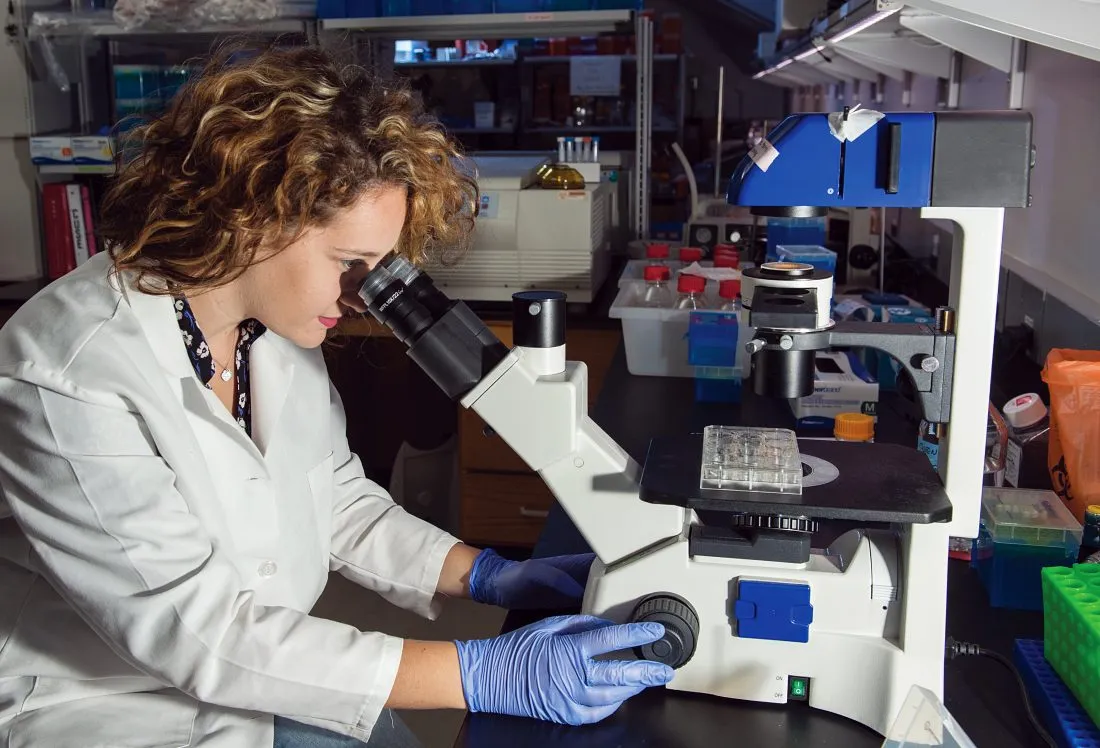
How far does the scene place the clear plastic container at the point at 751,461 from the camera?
38.1 inches

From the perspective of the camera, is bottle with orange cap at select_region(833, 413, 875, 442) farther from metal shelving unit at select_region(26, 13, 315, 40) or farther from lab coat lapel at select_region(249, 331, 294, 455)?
metal shelving unit at select_region(26, 13, 315, 40)

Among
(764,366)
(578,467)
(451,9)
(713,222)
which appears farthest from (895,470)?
(451,9)

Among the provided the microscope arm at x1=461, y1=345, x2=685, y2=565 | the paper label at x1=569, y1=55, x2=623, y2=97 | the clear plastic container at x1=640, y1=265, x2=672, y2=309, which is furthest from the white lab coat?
the paper label at x1=569, y1=55, x2=623, y2=97

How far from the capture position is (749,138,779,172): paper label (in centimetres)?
95

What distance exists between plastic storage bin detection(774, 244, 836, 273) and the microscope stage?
3.75 feet

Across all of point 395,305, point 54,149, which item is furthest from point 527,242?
point 54,149

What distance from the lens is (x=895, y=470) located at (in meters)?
1.05

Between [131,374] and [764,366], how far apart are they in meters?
0.66

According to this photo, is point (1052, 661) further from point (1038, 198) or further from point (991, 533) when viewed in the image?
point (1038, 198)

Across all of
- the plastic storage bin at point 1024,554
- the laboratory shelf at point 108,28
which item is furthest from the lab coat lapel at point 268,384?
the laboratory shelf at point 108,28

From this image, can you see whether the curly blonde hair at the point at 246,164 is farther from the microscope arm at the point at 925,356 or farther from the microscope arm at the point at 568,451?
the microscope arm at the point at 925,356

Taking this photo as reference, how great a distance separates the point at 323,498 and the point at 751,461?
25.3 inches

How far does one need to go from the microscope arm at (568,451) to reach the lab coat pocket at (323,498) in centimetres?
41

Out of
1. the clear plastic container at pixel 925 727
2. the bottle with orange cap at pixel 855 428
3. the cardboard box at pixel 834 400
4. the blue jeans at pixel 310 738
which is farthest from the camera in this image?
the cardboard box at pixel 834 400
